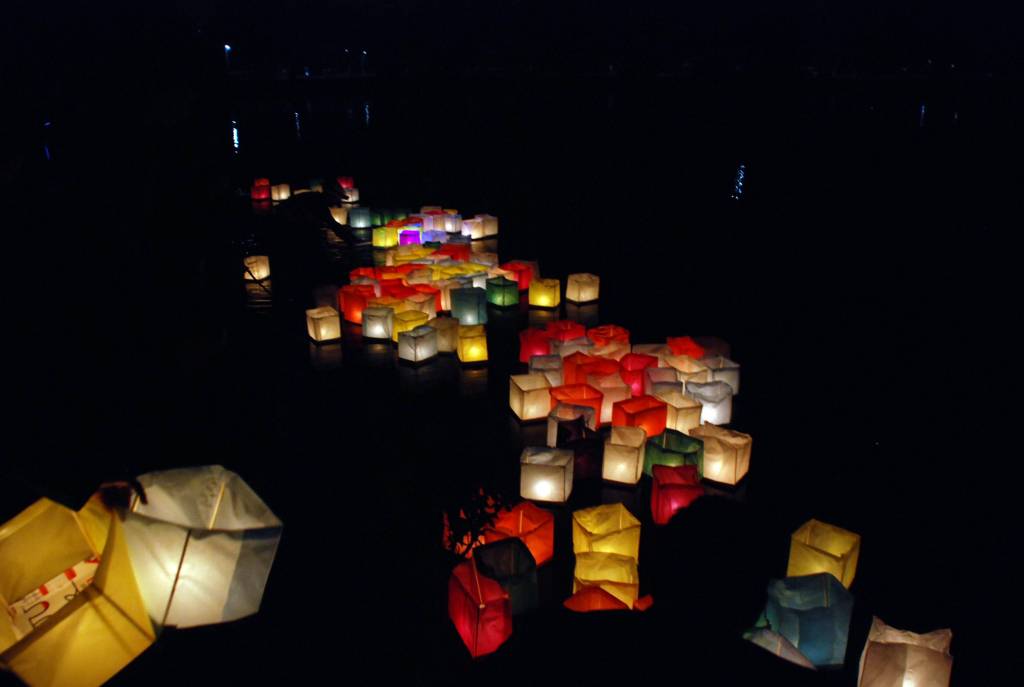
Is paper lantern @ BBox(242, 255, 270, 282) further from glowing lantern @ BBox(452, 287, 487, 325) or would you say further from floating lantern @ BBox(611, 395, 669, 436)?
floating lantern @ BBox(611, 395, 669, 436)

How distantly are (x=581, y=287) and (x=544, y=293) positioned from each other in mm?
375

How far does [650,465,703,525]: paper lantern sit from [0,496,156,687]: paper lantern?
2.63m

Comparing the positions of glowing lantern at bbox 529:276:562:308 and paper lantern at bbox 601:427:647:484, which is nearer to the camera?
paper lantern at bbox 601:427:647:484

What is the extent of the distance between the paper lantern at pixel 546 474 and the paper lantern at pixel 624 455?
273 millimetres

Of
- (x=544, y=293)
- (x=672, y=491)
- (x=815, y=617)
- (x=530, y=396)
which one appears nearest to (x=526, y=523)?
(x=672, y=491)

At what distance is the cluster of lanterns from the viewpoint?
1.05 m

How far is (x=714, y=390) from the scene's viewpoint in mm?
4324

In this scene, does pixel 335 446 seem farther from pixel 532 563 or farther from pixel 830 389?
pixel 830 389

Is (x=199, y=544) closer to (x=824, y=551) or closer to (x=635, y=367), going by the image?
(x=824, y=551)

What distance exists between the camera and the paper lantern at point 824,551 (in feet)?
9.41

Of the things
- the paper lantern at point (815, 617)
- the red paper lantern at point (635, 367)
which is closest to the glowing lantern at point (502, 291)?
the red paper lantern at point (635, 367)

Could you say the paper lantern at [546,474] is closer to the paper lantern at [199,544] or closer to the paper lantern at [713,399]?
the paper lantern at [713,399]

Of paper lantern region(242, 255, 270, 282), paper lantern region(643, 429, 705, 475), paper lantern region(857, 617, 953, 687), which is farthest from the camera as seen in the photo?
paper lantern region(242, 255, 270, 282)

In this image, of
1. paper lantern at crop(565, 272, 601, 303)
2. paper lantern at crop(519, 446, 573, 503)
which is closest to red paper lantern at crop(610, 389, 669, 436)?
paper lantern at crop(519, 446, 573, 503)
